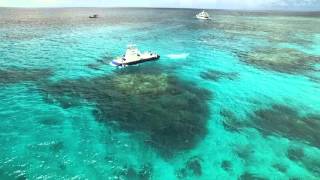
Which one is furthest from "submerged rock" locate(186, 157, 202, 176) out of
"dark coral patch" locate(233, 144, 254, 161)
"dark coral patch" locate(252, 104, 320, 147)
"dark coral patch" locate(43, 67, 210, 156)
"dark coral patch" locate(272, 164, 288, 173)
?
"dark coral patch" locate(252, 104, 320, 147)

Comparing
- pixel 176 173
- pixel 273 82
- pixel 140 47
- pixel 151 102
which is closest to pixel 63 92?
pixel 151 102

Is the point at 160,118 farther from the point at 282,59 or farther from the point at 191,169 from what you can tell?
the point at 282,59

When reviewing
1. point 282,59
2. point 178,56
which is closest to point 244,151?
point 178,56

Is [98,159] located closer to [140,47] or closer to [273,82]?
[273,82]

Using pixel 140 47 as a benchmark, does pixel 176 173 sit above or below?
below

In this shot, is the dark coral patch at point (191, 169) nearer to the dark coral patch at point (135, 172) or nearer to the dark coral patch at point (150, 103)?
the dark coral patch at point (150, 103)

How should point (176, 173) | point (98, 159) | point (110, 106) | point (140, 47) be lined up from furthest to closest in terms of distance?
point (140, 47) < point (110, 106) < point (98, 159) < point (176, 173)
